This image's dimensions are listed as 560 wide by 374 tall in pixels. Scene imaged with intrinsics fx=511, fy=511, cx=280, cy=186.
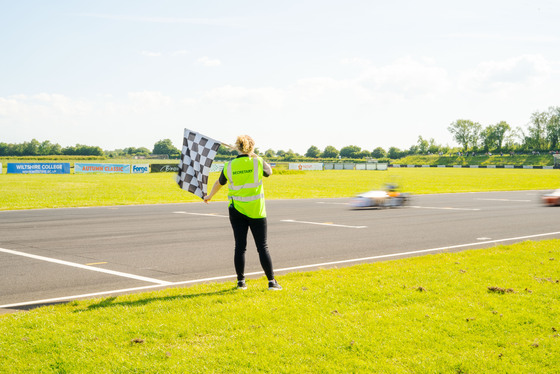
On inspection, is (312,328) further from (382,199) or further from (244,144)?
(382,199)

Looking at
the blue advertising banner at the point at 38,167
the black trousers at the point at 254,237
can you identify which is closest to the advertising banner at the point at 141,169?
the blue advertising banner at the point at 38,167

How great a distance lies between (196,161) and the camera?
22.4ft

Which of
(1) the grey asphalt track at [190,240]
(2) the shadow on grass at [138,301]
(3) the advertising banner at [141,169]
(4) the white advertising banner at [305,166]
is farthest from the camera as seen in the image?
(4) the white advertising banner at [305,166]

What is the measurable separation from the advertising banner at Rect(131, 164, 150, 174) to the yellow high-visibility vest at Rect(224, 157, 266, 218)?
165 ft

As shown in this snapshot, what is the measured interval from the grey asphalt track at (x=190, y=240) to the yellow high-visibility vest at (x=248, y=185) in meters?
1.01

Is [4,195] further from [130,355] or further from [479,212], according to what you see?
[130,355]

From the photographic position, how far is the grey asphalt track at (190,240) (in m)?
7.06

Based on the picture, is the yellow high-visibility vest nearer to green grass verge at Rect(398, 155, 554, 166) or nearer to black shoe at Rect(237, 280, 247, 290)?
black shoe at Rect(237, 280, 247, 290)

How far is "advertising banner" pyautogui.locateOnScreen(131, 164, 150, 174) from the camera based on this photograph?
54.4m

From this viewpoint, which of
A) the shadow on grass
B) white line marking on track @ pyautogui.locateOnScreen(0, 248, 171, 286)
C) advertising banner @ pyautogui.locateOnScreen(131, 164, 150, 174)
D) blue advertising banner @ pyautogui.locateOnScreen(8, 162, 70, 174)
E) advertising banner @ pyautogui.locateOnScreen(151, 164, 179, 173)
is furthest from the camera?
advertising banner @ pyautogui.locateOnScreen(151, 164, 179, 173)

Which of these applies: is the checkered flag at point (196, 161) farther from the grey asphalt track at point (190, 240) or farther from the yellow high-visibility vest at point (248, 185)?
the grey asphalt track at point (190, 240)

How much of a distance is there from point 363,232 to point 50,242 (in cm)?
677

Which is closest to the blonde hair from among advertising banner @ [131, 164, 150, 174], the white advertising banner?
advertising banner @ [131, 164, 150, 174]

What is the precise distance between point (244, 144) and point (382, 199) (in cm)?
1307
